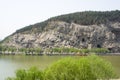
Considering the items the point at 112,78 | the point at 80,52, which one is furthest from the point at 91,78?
the point at 80,52

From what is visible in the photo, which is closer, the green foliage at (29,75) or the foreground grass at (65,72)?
the green foliage at (29,75)

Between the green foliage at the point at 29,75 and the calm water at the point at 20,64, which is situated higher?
the green foliage at the point at 29,75

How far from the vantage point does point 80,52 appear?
191750 mm

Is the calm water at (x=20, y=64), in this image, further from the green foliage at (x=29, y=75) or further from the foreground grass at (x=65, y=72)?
the foreground grass at (x=65, y=72)

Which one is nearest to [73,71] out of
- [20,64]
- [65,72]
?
[65,72]

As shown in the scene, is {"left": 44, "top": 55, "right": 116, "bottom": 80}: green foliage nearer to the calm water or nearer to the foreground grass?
the foreground grass

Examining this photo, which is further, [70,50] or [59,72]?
[70,50]

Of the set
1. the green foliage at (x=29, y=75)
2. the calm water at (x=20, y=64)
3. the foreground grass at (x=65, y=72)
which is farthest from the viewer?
the calm water at (x=20, y=64)

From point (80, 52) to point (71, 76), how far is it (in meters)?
152

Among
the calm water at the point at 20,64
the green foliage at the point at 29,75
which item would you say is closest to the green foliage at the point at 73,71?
the green foliage at the point at 29,75

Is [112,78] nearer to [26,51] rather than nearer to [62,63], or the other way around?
[62,63]

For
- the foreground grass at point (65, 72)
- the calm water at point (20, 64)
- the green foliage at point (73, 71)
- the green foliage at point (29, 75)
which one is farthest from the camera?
the calm water at point (20, 64)

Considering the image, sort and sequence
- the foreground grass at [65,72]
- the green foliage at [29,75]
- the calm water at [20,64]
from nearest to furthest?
the green foliage at [29,75]
the foreground grass at [65,72]
the calm water at [20,64]

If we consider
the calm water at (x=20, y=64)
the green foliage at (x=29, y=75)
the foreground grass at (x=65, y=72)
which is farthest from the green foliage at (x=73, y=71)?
the calm water at (x=20, y=64)
